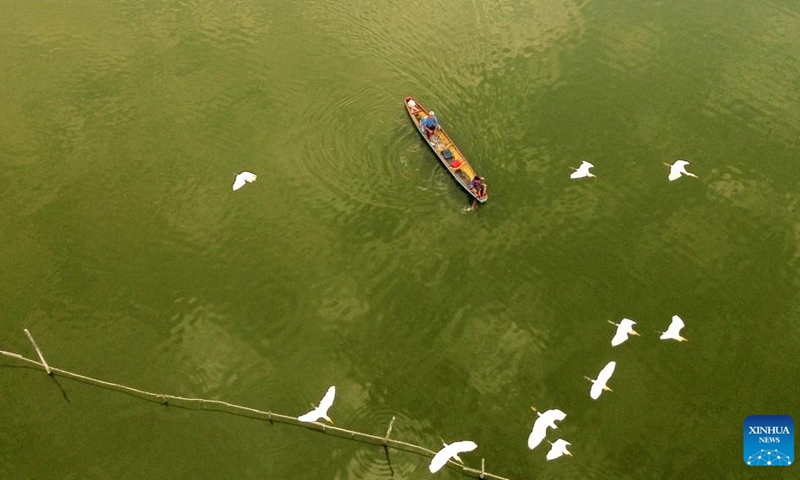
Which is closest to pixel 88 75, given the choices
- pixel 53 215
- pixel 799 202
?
pixel 53 215

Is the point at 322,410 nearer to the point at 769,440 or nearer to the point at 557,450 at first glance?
the point at 557,450

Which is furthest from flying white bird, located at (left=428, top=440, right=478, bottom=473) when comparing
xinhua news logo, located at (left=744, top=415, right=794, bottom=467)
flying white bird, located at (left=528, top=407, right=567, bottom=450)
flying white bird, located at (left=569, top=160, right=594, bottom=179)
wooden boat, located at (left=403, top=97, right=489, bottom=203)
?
flying white bird, located at (left=569, top=160, right=594, bottom=179)

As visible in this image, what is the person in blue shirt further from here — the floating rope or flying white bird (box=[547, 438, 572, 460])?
flying white bird (box=[547, 438, 572, 460])

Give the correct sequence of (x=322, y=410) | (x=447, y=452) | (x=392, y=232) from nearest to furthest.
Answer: (x=447, y=452) < (x=322, y=410) < (x=392, y=232)

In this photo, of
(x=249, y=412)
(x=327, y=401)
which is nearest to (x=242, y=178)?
(x=249, y=412)

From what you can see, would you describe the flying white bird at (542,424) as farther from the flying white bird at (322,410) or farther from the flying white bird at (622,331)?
the flying white bird at (322,410)
